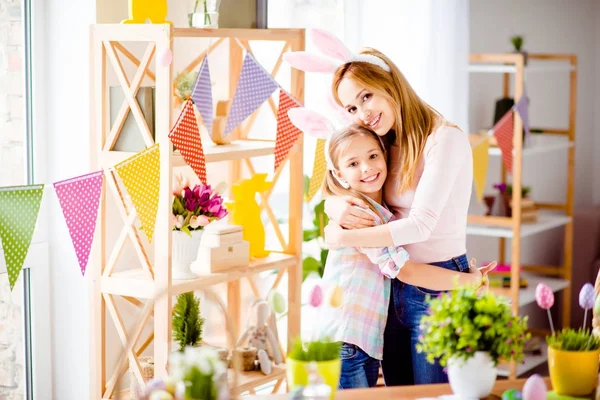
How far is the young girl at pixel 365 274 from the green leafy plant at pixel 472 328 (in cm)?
49

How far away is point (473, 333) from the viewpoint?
5.26 feet

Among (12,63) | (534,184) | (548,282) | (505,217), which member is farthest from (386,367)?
(534,184)

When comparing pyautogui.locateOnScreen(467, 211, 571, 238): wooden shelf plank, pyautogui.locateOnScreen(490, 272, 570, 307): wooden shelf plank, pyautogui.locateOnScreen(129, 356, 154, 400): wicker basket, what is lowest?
pyautogui.locateOnScreen(490, 272, 570, 307): wooden shelf plank

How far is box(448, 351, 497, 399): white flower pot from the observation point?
1.62m

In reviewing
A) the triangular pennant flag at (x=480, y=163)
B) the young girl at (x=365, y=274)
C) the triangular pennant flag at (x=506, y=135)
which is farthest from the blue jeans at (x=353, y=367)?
the triangular pennant flag at (x=506, y=135)

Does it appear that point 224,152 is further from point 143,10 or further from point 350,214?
point 350,214

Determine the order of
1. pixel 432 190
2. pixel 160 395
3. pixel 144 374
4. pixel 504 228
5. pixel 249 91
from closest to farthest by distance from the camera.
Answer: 1. pixel 160 395
2. pixel 432 190
3. pixel 144 374
4. pixel 249 91
5. pixel 504 228

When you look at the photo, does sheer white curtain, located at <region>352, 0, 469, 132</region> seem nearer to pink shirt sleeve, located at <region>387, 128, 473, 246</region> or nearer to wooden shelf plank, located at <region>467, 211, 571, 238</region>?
wooden shelf plank, located at <region>467, 211, 571, 238</region>

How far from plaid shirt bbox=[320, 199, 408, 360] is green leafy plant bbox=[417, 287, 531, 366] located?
486mm

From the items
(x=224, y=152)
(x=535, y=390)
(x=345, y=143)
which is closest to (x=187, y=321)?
(x=224, y=152)

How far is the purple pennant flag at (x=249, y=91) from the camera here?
111 inches

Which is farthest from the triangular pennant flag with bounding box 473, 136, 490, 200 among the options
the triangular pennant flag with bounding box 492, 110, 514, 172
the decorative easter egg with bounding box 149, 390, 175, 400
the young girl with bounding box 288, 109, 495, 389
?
the decorative easter egg with bounding box 149, 390, 175, 400

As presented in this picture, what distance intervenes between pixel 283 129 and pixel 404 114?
2.48 feet

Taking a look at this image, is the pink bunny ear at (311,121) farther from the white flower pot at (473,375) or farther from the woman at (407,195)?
the white flower pot at (473,375)
